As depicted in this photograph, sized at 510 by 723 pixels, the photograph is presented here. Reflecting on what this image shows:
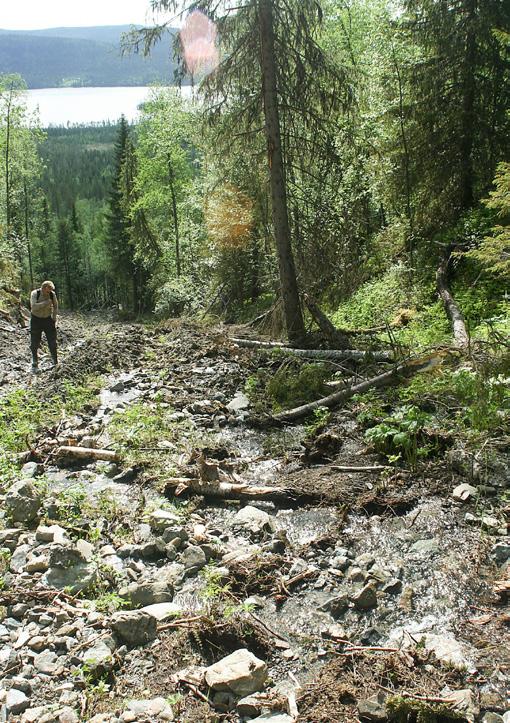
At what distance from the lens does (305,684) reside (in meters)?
3.84

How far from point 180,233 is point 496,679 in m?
37.2

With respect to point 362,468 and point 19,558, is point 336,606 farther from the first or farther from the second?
point 19,558

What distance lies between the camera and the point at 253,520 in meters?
6.18

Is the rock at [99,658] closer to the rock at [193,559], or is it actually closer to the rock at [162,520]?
the rock at [193,559]

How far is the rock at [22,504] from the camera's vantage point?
6.12 meters

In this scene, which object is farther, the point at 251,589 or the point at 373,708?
the point at 251,589

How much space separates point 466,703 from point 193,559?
2.70 meters

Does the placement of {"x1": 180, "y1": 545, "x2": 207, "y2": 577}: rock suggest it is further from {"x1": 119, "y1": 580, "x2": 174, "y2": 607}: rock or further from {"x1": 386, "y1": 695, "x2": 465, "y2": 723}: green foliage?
{"x1": 386, "y1": 695, "x2": 465, "y2": 723}: green foliage

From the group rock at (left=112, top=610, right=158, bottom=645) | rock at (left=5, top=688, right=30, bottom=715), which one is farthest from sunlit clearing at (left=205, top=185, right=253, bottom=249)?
rock at (left=5, top=688, right=30, bottom=715)

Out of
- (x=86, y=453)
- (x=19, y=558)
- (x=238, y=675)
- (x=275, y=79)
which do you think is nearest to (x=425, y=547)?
(x=238, y=675)

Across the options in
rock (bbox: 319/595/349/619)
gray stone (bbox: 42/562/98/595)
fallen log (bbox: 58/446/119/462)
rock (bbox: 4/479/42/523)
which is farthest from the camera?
fallen log (bbox: 58/446/119/462)

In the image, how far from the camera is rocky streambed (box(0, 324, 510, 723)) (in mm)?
3713

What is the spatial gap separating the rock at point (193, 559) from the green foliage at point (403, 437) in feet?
8.89

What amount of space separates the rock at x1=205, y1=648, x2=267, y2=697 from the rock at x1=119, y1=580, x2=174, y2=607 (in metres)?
1.03
